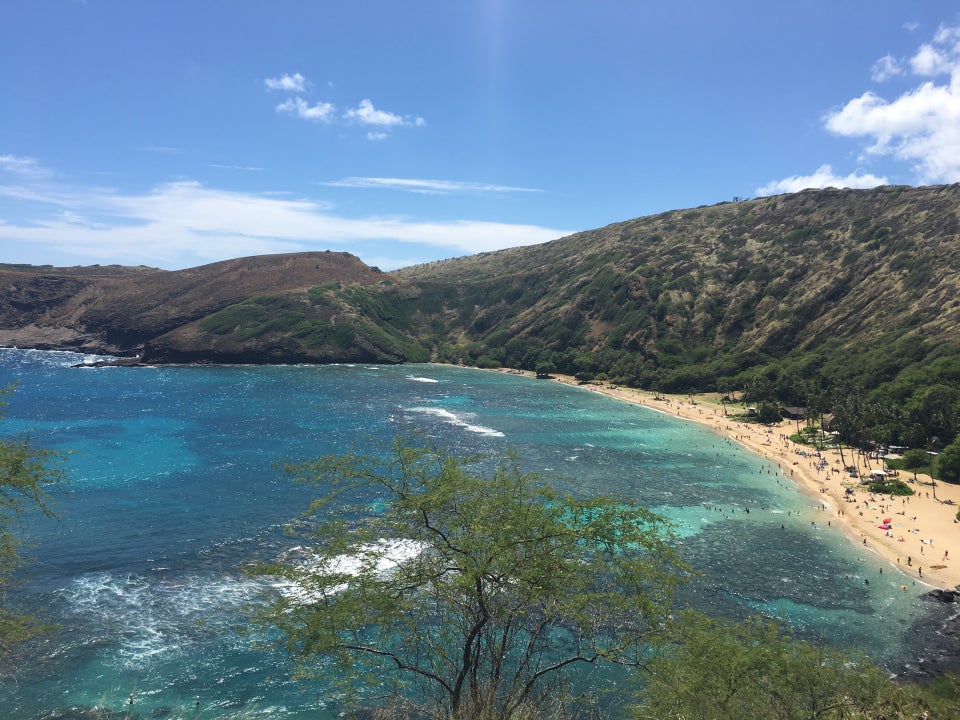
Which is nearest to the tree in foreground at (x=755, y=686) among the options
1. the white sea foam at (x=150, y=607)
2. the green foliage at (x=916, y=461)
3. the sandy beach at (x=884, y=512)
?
the white sea foam at (x=150, y=607)

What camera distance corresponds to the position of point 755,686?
22.7 metres

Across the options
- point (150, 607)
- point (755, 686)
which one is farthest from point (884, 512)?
point (150, 607)

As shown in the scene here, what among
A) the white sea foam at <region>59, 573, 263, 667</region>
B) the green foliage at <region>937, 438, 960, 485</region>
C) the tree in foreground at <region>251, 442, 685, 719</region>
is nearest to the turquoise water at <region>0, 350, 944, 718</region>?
the white sea foam at <region>59, 573, 263, 667</region>

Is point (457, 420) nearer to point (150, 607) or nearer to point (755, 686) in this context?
point (150, 607)

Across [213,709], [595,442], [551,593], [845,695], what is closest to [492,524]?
Answer: [551,593]

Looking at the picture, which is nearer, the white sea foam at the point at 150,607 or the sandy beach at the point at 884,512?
the white sea foam at the point at 150,607

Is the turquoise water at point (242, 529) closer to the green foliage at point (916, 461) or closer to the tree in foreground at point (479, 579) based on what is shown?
the tree in foreground at point (479, 579)

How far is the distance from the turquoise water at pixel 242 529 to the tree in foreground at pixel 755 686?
8.24 meters

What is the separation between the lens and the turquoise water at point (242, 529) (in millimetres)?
35219

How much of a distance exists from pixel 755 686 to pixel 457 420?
313ft

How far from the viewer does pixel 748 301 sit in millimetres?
185875

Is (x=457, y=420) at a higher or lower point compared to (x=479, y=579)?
lower

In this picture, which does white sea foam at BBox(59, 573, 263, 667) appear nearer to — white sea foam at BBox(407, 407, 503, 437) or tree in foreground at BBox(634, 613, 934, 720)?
tree in foreground at BBox(634, 613, 934, 720)

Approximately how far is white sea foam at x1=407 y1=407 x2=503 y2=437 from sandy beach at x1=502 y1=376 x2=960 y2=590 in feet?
155
